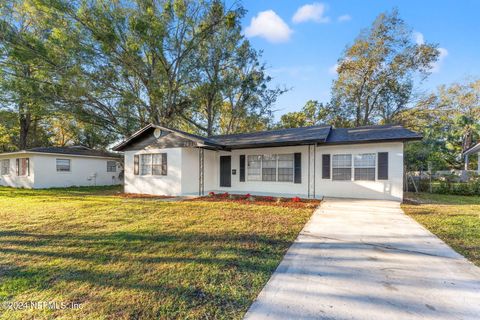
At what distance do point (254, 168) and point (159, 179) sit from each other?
4989 millimetres

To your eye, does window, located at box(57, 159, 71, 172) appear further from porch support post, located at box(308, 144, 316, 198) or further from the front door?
porch support post, located at box(308, 144, 316, 198)

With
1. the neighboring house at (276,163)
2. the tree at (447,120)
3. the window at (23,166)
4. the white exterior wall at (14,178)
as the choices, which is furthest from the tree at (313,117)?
the window at (23,166)

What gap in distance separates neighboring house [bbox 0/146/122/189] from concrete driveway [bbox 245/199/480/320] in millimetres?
17897

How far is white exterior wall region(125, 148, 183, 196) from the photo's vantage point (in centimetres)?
1046

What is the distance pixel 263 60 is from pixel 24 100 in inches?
742

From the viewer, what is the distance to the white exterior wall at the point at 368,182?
8.55 m

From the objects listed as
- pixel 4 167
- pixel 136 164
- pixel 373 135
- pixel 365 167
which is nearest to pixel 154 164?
pixel 136 164

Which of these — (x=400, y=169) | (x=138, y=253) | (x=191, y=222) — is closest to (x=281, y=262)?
(x=138, y=253)

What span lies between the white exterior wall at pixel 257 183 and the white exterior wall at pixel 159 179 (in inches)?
53.3

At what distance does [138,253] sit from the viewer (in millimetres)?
3664

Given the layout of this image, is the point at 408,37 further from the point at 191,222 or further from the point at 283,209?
the point at 191,222

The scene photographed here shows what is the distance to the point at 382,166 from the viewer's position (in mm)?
8750

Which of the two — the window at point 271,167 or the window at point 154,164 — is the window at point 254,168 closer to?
the window at point 271,167

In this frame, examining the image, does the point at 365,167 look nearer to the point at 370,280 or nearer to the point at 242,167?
the point at 242,167
